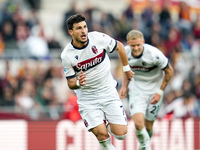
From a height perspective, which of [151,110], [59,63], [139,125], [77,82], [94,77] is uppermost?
Result: [59,63]

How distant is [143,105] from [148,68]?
724mm

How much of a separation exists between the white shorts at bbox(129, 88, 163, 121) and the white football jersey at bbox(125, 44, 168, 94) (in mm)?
107

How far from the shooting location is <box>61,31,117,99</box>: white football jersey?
8.50m

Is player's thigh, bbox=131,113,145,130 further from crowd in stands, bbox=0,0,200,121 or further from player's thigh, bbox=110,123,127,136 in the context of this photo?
crowd in stands, bbox=0,0,200,121

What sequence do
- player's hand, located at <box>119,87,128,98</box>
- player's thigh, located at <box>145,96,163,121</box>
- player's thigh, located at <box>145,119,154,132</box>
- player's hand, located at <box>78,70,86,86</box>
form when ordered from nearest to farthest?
player's hand, located at <box>78,70,86,86</box>
player's hand, located at <box>119,87,128,98</box>
player's thigh, located at <box>145,96,163,121</box>
player's thigh, located at <box>145,119,154,132</box>

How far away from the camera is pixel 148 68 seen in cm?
1000

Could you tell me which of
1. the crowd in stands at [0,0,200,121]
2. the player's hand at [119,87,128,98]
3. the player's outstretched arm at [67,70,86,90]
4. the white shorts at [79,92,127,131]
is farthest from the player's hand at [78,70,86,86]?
the crowd in stands at [0,0,200,121]

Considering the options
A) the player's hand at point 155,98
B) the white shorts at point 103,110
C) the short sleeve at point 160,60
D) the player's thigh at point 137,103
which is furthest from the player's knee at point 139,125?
the short sleeve at point 160,60

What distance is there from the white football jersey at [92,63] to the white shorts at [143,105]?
4.43ft

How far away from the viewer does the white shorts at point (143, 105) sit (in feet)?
33.1

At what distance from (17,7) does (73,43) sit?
918 cm

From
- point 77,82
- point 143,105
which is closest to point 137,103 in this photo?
point 143,105

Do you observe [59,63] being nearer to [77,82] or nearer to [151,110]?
[151,110]

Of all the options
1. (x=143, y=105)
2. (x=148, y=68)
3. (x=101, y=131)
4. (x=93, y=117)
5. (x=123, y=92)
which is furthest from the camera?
(x=143, y=105)
